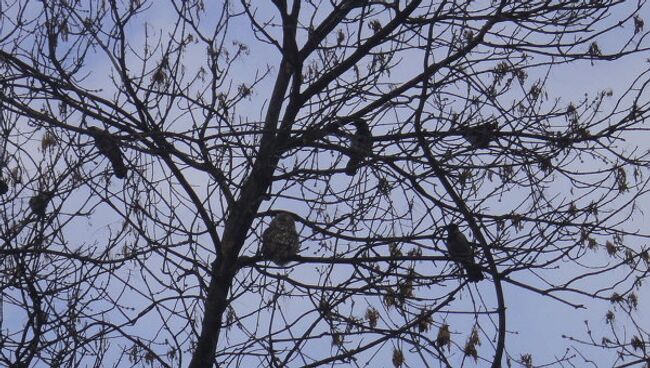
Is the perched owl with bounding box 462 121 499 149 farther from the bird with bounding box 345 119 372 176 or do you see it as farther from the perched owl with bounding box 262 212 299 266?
the perched owl with bounding box 262 212 299 266

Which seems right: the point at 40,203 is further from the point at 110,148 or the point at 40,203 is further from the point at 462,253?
the point at 462,253

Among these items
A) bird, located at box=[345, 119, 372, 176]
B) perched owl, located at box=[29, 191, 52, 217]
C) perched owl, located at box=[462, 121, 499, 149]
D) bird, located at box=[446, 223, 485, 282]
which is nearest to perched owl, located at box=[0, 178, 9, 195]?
perched owl, located at box=[29, 191, 52, 217]

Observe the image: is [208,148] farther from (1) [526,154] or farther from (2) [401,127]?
(1) [526,154]

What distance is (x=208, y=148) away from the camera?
22.4 feet

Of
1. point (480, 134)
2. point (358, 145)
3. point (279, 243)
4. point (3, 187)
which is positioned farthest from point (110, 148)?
point (480, 134)

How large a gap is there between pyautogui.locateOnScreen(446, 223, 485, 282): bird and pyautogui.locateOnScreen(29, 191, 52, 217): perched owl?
89.5 inches

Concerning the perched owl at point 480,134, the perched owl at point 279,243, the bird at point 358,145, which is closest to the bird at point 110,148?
the perched owl at point 279,243

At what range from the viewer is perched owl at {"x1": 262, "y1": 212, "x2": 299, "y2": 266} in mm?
6914

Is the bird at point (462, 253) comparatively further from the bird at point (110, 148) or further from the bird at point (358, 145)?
the bird at point (110, 148)

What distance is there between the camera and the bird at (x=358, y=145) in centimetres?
679

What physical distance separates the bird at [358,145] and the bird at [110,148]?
130 cm

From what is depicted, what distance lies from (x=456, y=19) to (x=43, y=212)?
2807 mm

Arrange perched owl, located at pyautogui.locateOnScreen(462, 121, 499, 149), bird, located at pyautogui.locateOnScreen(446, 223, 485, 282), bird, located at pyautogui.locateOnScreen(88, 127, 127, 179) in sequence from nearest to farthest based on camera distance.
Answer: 1. bird, located at pyautogui.locateOnScreen(88, 127, 127, 179)
2. bird, located at pyautogui.locateOnScreen(446, 223, 485, 282)
3. perched owl, located at pyautogui.locateOnScreen(462, 121, 499, 149)

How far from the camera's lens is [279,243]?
680 cm
